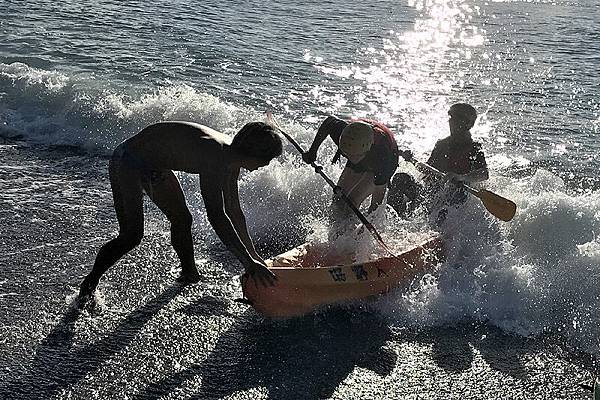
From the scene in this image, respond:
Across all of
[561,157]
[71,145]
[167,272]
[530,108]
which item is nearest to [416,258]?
[167,272]

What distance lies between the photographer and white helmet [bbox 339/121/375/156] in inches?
247

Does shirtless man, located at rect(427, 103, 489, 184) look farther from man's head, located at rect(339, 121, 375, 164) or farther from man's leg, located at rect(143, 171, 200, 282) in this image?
man's leg, located at rect(143, 171, 200, 282)

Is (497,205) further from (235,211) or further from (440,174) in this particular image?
(235,211)

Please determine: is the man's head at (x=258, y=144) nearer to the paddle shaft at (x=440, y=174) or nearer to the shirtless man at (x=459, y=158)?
the paddle shaft at (x=440, y=174)

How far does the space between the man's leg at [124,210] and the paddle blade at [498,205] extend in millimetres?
3189

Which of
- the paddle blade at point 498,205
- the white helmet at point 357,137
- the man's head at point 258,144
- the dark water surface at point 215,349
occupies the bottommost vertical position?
the dark water surface at point 215,349

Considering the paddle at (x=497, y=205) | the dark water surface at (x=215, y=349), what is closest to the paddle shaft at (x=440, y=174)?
the paddle at (x=497, y=205)

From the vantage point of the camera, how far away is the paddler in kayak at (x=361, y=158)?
249 inches

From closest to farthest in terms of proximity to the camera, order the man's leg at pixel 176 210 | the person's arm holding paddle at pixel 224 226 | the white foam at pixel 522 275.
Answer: the person's arm holding paddle at pixel 224 226 < the man's leg at pixel 176 210 < the white foam at pixel 522 275

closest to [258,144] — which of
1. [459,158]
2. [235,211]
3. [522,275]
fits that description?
[235,211]

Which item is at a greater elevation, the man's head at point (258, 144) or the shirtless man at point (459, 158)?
the man's head at point (258, 144)

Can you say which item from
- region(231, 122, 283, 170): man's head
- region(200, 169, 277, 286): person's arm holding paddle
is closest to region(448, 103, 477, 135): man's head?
region(231, 122, 283, 170): man's head

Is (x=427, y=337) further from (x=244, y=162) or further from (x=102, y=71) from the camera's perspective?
(x=102, y=71)

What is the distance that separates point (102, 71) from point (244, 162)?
9768 millimetres
